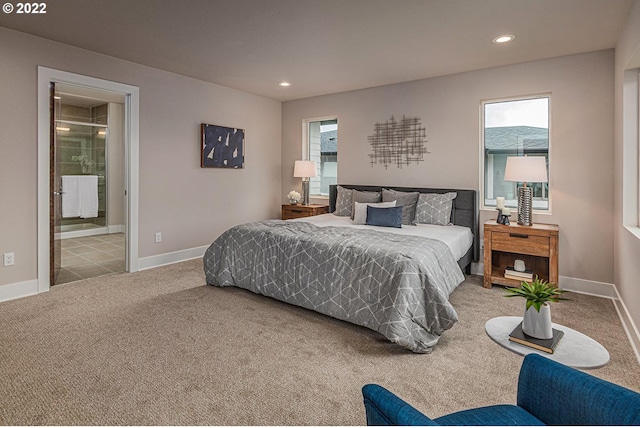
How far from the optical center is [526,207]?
375 cm

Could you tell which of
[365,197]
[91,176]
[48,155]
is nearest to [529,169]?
[365,197]

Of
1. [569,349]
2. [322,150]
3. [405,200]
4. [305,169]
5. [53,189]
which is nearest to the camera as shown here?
[569,349]

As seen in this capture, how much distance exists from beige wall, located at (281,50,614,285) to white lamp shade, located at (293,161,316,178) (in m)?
0.79

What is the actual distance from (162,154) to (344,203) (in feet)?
8.35

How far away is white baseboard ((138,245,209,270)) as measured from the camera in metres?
4.49

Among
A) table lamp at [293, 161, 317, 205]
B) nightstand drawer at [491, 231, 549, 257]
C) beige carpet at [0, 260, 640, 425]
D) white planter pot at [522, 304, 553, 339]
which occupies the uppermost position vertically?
table lamp at [293, 161, 317, 205]

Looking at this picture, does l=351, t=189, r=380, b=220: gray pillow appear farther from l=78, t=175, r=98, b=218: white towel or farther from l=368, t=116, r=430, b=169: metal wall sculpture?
l=78, t=175, r=98, b=218: white towel

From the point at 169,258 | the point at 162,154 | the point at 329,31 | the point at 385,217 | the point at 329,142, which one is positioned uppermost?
the point at 329,31

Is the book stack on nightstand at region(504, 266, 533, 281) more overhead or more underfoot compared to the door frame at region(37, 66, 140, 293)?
more underfoot

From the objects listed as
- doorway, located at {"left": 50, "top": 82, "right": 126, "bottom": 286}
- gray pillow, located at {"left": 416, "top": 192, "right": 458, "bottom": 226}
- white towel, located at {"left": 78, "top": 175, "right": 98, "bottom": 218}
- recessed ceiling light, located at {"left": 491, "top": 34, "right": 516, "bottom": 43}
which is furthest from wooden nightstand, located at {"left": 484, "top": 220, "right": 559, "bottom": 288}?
white towel, located at {"left": 78, "top": 175, "right": 98, "bottom": 218}

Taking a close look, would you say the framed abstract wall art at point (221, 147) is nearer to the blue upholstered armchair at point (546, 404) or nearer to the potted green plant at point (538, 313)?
the potted green plant at point (538, 313)

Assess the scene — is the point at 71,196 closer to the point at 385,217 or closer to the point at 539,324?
the point at 385,217

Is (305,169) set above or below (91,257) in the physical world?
above

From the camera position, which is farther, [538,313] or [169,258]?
[169,258]
